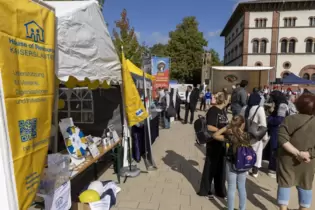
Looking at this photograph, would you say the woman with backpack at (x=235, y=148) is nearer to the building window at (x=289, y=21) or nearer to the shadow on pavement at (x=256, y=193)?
the shadow on pavement at (x=256, y=193)

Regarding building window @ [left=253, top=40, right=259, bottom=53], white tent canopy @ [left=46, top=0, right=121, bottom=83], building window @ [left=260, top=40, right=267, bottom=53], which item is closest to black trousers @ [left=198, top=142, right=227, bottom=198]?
white tent canopy @ [left=46, top=0, right=121, bottom=83]

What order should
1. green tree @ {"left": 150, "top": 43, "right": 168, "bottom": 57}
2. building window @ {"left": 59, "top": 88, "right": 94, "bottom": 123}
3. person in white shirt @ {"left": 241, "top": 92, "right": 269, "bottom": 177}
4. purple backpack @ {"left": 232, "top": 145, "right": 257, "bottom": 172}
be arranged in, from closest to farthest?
purple backpack @ {"left": 232, "top": 145, "right": 257, "bottom": 172}
person in white shirt @ {"left": 241, "top": 92, "right": 269, "bottom": 177}
building window @ {"left": 59, "top": 88, "right": 94, "bottom": 123}
green tree @ {"left": 150, "top": 43, "right": 168, "bottom": 57}

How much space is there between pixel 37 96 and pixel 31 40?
448mm

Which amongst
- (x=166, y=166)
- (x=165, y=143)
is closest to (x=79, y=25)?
(x=166, y=166)

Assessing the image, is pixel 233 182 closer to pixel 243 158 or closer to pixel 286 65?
pixel 243 158

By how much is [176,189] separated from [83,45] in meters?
2.97

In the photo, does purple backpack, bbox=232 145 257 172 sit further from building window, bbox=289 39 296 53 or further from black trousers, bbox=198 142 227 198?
building window, bbox=289 39 296 53

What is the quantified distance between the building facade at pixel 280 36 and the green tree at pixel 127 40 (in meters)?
21.0

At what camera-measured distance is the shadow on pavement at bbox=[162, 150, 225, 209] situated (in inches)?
188

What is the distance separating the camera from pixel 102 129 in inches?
215

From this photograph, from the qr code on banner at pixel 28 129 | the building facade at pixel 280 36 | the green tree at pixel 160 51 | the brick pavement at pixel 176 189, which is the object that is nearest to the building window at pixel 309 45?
the building facade at pixel 280 36

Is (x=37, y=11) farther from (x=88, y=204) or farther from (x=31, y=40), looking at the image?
(x=88, y=204)

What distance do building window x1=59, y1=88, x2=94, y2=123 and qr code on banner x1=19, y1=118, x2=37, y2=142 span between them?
3671mm

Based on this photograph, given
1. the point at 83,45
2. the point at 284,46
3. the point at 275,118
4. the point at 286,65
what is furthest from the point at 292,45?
the point at 83,45
